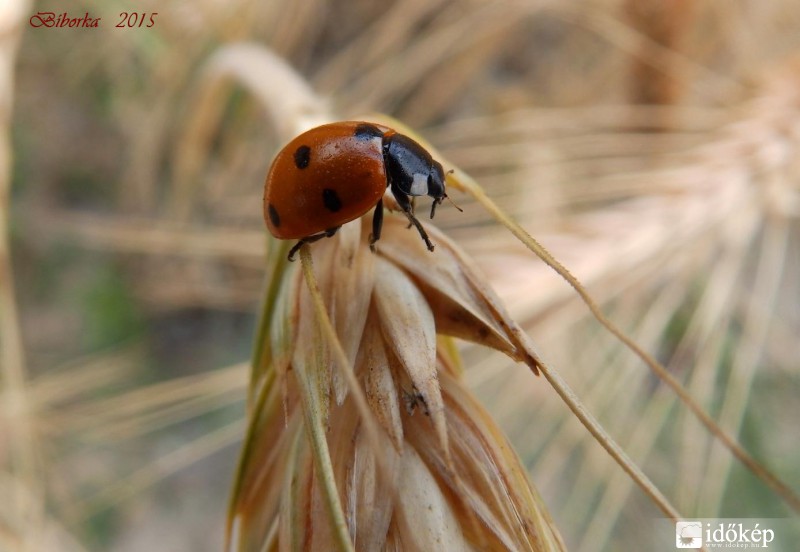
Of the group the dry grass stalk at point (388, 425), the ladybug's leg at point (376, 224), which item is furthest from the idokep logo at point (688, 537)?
the ladybug's leg at point (376, 224)

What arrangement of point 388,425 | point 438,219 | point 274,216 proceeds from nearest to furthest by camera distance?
point 388,425
point 274,216
point 438,219

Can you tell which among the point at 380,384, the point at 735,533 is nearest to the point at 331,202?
the point at 380,384

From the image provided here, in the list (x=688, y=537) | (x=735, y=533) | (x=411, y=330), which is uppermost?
(x=411, y=330)

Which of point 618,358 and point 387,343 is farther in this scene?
point 618,358

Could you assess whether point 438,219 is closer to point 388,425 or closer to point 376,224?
point 376,224

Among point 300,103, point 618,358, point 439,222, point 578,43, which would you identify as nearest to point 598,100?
point 578,43

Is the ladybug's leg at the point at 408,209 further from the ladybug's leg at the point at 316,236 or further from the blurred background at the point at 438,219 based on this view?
the blurred background at the point at 438,219

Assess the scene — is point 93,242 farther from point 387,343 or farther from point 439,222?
point 387,343
